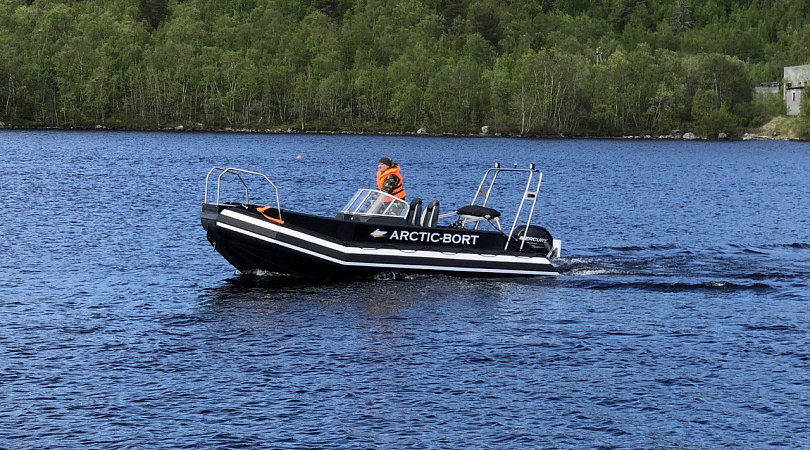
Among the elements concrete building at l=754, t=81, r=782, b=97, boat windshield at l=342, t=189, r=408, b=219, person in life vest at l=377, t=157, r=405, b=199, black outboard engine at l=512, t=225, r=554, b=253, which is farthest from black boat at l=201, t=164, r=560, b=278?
concrete building at l=754, t=81, r=782, b=97

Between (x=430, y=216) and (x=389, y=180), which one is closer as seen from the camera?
(x=430, y=216)

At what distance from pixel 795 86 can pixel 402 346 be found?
154 meters

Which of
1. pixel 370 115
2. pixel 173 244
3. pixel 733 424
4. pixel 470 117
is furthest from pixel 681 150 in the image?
pixel 733 424

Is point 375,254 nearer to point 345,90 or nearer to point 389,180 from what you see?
point 389,180

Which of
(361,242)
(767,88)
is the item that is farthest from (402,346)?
(767,88)

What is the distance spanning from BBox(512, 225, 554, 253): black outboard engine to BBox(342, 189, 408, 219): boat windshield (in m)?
3.48

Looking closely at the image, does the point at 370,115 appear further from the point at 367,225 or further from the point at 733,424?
the point at 733,424

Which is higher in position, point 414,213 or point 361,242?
point 414,213

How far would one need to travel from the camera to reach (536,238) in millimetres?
28328

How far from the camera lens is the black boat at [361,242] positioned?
25.7 meters

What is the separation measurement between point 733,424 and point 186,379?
961 centimetres

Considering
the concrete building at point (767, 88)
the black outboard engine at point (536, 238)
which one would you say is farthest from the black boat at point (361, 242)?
the concrete building at point (767, 88)

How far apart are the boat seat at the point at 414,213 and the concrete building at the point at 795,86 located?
457 feet

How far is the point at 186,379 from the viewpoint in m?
18.4
